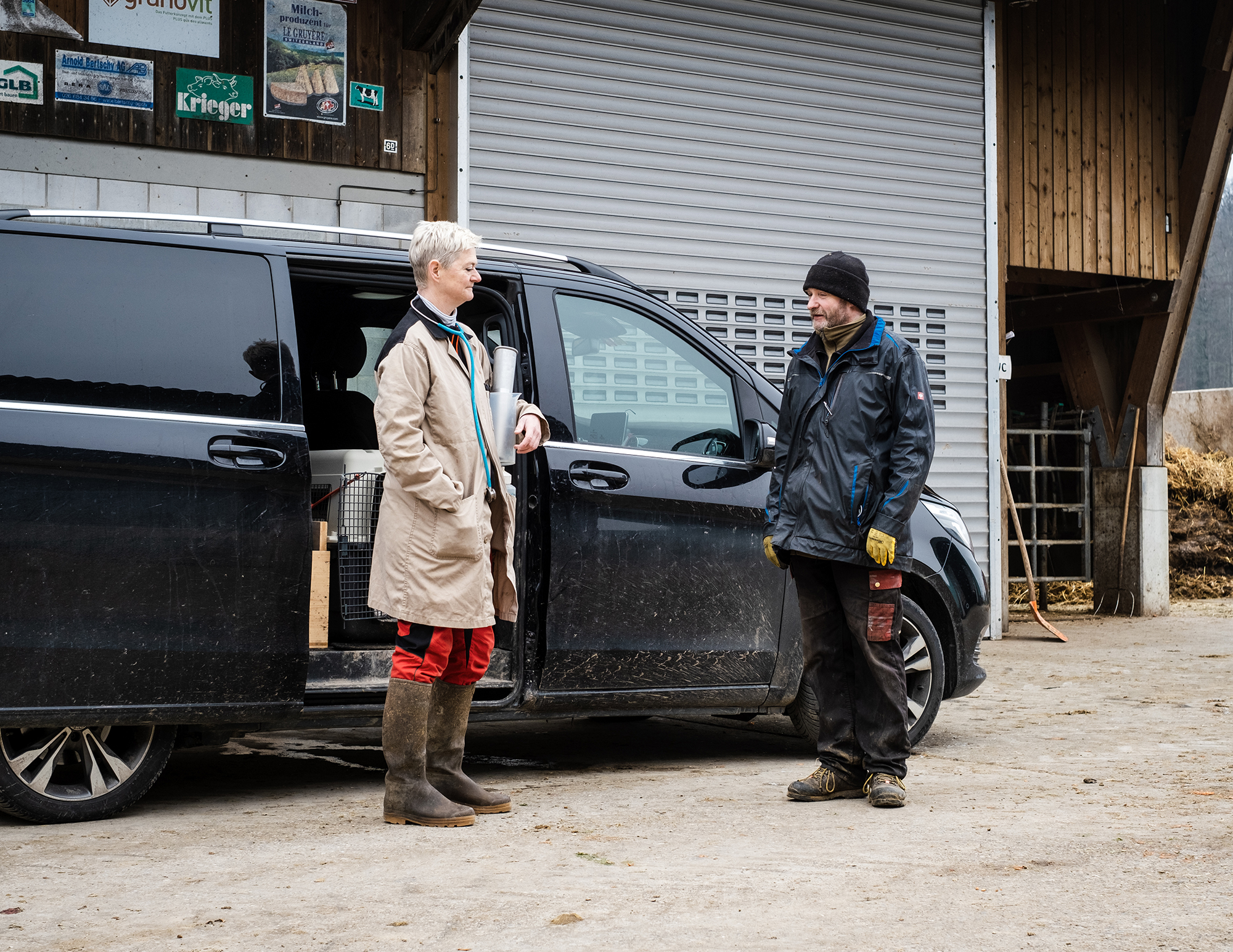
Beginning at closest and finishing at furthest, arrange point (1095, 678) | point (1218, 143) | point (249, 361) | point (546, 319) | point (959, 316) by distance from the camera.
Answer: point (249, 361)
point (546, 319)
point (1095, 678)
point (959, 316)
point (1218, 143)

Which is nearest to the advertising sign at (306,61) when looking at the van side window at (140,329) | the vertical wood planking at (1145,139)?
the van side window at (140,329)

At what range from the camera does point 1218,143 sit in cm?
1252

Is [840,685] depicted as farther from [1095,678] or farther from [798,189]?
[798,189]

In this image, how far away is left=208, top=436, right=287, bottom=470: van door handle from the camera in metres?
4.51

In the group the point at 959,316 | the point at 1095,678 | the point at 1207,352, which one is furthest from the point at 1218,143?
the point at 1207,352

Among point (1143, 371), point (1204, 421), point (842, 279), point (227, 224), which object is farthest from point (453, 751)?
point (1204, 421)

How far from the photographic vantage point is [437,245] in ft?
14.4

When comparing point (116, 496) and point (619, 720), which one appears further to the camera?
point (619, 720)

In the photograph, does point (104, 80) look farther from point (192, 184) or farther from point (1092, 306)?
point (1092, 306)

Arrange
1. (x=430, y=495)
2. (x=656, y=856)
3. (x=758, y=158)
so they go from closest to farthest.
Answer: (x=656, y=856) < (x=430, y=495) < (x=758, y=158)

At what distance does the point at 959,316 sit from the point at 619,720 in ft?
18.4

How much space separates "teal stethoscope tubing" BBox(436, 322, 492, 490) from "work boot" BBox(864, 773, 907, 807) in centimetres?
169

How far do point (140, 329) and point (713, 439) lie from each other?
7.34ft

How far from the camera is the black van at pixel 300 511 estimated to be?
4297 millimetres
